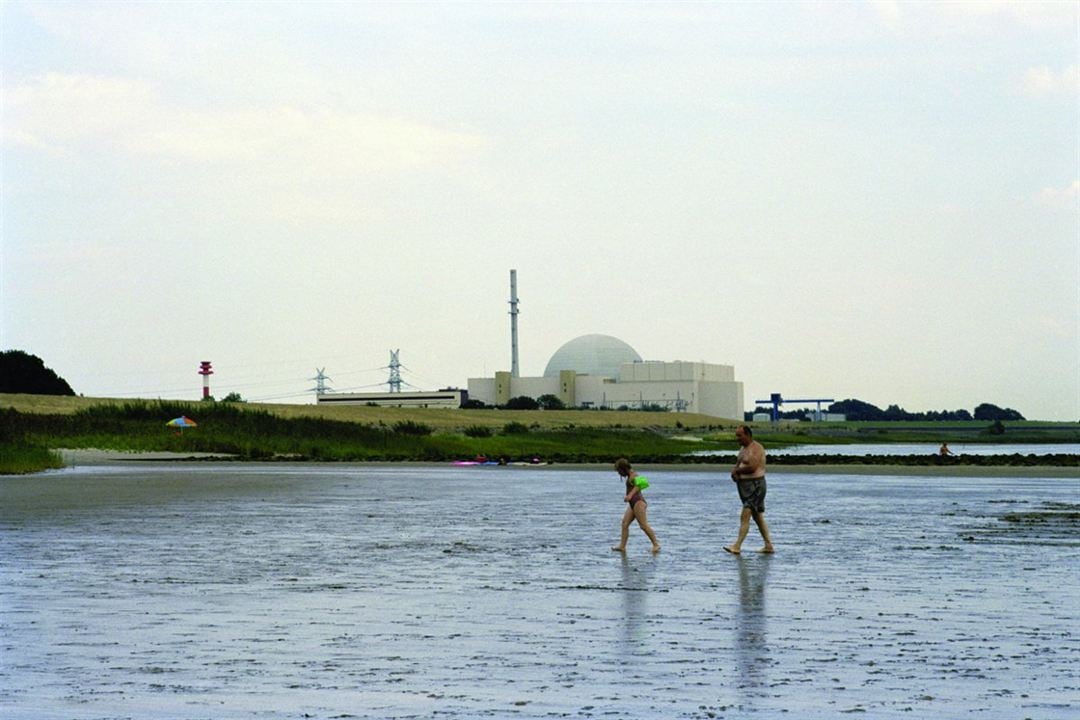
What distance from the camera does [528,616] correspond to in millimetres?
14227

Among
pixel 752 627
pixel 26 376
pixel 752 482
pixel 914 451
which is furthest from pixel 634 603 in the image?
pixel 26 376

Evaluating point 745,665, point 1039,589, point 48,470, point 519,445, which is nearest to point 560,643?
point 745,665

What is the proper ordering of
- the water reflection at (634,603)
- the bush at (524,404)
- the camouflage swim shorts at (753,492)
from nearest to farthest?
the water reflection at (634,603) → the camouflage swim shorts at (753,492) → the bush at (524,404)

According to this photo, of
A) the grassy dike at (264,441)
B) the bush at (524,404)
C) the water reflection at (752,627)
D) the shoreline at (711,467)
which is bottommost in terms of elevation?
the water reflection at (752,627)

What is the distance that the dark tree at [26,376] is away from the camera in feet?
403

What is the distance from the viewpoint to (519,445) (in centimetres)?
8456

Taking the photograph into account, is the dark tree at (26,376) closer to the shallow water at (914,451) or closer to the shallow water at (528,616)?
the shallow water at (914,451)

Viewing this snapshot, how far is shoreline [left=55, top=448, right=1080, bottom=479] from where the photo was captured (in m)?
52.5

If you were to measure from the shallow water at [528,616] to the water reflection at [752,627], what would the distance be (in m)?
0.06

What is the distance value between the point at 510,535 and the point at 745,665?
13.5m

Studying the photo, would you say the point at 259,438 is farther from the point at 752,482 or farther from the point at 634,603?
the point at 634,603

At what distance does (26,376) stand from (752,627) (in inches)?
4754

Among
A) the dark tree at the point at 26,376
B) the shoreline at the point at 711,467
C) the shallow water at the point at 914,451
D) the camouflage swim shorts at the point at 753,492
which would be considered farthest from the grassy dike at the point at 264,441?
the camouflage swim shorts at the point at 753,492

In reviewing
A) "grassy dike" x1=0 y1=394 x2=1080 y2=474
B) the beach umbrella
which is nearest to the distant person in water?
"grassy dike" x1=0 y1=394 x2=1080 y2=474
